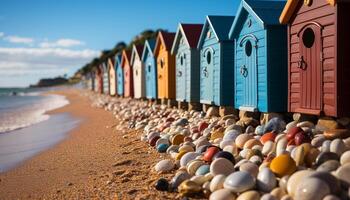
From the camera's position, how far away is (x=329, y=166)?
14.6 ft

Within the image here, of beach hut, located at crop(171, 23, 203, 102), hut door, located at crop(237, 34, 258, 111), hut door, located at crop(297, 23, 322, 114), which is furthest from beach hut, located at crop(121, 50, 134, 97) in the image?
hut door, located at crop(297, 23, 322, 114)

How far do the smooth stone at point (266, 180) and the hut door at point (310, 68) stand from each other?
8.28 feet

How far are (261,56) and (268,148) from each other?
2878mm

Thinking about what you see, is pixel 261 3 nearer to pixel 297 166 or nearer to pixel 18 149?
pixel 297 166

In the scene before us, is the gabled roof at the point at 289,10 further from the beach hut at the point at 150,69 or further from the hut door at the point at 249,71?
the beach hut at the point at 150,69

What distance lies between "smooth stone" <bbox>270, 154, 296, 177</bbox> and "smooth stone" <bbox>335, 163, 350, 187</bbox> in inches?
19.5

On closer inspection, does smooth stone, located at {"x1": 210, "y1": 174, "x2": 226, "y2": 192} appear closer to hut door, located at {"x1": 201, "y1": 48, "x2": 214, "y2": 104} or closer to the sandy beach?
the sandy beach

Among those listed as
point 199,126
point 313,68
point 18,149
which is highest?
point 313,68

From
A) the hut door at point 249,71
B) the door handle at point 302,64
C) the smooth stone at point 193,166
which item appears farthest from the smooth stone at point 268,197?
the hut door at point 249,71

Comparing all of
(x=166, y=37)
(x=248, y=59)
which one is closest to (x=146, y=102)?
(x=166, y=37)

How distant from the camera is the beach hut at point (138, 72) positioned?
17672 mm

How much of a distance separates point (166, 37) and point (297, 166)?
1007cm

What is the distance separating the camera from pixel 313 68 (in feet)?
22.1

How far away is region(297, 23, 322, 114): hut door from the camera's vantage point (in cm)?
659
